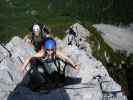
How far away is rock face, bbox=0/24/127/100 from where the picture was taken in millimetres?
13665

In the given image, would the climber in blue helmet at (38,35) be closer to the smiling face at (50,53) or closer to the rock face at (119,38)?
the smiling face at (50,53)

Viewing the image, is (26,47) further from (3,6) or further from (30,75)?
(3,6)

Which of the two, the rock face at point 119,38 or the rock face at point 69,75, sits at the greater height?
the rock face at point 69,75

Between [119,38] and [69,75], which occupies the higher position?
[69,75]

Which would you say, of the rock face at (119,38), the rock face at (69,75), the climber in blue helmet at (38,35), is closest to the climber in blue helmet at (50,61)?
the rock face at (69,75)

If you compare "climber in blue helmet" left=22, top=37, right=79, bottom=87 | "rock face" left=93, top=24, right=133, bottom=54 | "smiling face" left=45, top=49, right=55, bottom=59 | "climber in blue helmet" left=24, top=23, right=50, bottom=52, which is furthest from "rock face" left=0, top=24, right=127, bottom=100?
"rock face" left=93, top=24, right=133, bottom=54

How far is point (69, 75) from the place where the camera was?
621 inches

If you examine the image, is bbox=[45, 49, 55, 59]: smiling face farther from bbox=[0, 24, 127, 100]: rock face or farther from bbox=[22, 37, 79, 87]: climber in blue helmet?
bbox=[0, 24, 127, 100]: rock face

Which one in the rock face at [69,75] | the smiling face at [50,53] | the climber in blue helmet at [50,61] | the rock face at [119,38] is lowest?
the rock face at [119,38]

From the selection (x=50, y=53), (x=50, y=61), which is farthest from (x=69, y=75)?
(x=50, y=53)

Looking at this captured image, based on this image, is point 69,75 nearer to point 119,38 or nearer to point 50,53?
point 50,53

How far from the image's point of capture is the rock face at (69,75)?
13.7 meters

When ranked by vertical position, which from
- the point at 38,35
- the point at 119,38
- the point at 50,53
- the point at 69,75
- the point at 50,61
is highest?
the point at 38,35

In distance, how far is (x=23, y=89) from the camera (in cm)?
1398
